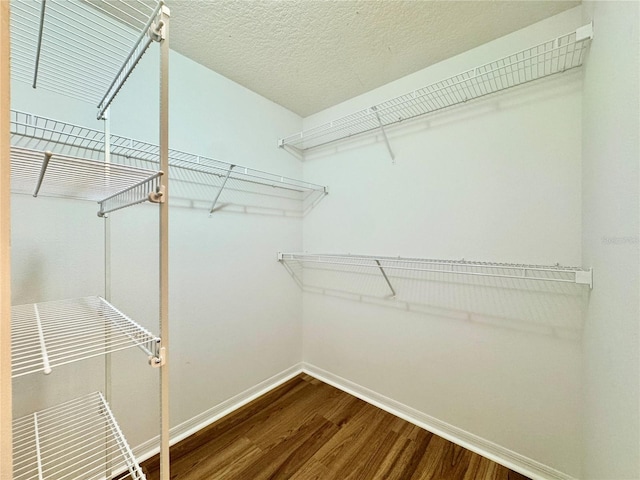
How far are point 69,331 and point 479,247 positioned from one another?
1902mm

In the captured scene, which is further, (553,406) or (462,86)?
(462,86)

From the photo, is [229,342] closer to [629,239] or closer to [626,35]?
[629,239]

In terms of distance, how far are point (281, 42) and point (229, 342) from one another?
1899 millimetres

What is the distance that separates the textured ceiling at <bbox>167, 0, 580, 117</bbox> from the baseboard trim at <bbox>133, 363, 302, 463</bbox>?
7.31 feet

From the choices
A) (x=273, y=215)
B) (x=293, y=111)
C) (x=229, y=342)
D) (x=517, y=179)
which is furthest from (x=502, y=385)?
(x=293, y=111)

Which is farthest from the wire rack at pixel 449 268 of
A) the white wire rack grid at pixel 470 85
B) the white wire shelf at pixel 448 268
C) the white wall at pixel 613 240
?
the white wire rack grid at pixel 470 85

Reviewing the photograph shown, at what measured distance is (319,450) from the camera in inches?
57.8

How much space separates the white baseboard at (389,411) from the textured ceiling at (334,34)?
2.23 metres

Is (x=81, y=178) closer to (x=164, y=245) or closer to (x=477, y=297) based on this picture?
(x=164, y=245)

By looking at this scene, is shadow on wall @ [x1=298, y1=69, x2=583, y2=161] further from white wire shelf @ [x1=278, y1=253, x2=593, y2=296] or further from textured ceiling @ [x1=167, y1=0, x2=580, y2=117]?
white wire shelf @ [x1=278, y1=253, x2=593, y2=296]

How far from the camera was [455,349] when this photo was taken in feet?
5.08

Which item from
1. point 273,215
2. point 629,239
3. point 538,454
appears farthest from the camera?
point 273,215

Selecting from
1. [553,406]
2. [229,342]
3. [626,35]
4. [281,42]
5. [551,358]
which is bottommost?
[553,406]

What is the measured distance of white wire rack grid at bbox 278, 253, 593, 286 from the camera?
3.70 ft
